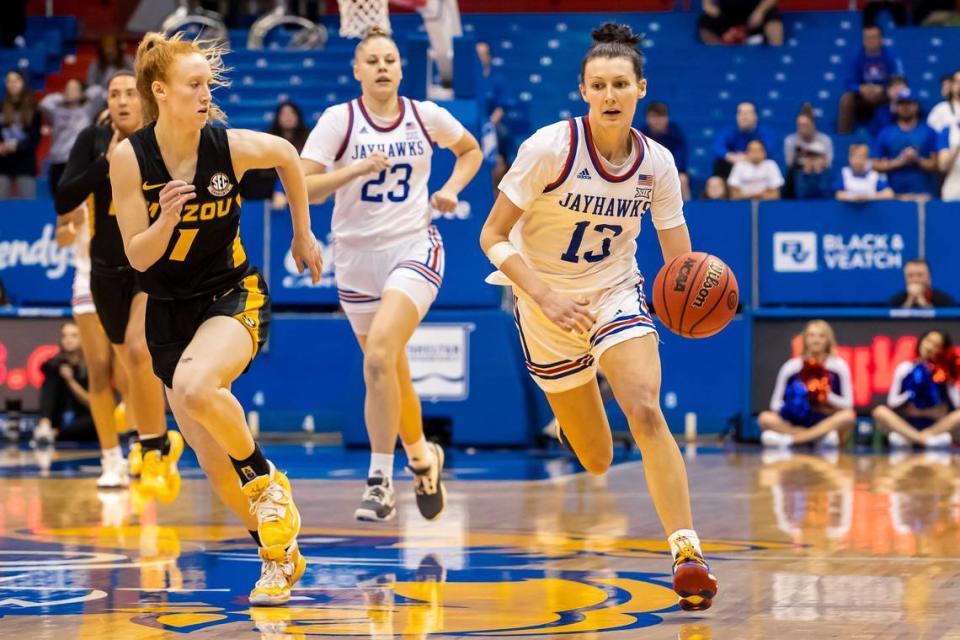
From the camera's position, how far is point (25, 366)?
612 inches

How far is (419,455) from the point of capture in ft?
28.9

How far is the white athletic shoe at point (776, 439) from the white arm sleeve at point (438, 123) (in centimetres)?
632

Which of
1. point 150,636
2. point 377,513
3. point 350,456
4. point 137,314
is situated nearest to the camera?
point 150,636

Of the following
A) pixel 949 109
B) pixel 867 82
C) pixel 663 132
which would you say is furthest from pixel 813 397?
pixel 867 82

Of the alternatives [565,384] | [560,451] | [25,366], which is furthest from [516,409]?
[565,384]

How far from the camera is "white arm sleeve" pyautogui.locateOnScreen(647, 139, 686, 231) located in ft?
21.3

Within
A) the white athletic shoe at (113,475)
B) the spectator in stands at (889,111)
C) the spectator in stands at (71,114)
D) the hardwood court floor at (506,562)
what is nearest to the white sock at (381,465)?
the hardwood court floor at (506,562)

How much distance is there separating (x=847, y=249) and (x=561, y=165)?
924cm

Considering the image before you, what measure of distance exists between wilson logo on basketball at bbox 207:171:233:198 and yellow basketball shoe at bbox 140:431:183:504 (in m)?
2.90

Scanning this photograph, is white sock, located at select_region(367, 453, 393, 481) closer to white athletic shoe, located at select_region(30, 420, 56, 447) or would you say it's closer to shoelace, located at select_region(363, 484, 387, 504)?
shoelace, located at select_region(363, 484, 387, 504)

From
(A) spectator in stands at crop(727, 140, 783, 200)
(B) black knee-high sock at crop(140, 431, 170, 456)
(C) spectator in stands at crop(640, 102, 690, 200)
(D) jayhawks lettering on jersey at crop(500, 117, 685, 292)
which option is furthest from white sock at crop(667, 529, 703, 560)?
(C) spectator in stands at crop(640, 102, 690, 200)

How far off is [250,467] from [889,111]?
13.6 metres

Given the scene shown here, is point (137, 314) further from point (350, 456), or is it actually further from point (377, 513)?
point (350, 456)

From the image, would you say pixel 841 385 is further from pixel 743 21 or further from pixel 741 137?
pixel 743 21
